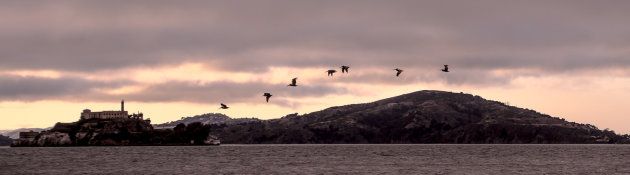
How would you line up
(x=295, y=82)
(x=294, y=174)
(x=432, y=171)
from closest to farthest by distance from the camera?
(x=295, y=82) < (x=294, y=174) < (x=432, y=171)

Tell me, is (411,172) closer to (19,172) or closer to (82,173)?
(82,173)

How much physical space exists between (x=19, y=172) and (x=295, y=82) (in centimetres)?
Answer: 6213

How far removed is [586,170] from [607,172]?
5.22 meters

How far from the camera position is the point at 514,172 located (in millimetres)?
126000

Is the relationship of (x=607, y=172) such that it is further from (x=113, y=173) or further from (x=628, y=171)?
(x=113, y=173)

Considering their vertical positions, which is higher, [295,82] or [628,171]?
[295,82]

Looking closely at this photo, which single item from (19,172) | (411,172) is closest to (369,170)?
(411,172)

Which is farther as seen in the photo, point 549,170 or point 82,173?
point 549,170

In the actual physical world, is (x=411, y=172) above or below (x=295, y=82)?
below

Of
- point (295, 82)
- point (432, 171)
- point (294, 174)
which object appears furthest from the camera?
point (432, 171)

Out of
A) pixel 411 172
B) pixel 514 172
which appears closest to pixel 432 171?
pixel 411 172

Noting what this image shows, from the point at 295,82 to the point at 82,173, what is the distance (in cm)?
5165

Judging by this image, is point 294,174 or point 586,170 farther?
point 586,170

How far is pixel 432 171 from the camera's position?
127m
